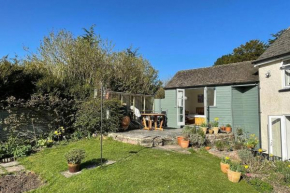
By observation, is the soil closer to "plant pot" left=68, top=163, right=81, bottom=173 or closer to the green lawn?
the green lawn

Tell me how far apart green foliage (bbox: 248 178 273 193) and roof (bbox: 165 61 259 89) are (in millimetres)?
6745

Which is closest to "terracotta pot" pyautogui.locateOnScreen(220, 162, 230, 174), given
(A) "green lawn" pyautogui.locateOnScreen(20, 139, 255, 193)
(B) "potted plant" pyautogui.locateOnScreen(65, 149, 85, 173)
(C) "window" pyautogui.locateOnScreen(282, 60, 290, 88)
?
(A) "green lawn" pyautogui.locateOnScreen(20, 139, 255, 193)

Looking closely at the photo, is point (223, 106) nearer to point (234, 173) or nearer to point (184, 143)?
point (184, 143)

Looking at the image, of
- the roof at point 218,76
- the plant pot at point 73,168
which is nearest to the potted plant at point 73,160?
the plant pot at point 73,168

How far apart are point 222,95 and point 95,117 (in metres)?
7.34

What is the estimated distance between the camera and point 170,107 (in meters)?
13.2

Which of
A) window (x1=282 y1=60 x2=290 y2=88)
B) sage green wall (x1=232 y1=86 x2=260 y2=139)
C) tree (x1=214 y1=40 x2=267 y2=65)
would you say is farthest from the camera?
tree (x1=214 y1=40 x2=267 y2=65)

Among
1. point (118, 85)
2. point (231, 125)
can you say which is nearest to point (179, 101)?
point (231, 125)

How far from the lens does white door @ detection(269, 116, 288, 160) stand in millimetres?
8156

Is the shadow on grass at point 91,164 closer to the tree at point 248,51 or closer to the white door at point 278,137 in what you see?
the white door at point 278,137

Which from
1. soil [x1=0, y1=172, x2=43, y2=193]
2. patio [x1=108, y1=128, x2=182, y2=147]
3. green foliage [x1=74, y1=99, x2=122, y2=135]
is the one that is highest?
green foliage [x1=74, y1=99, x2=122, y2=135]

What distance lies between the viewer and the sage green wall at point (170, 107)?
1285 cm

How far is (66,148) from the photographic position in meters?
7.82

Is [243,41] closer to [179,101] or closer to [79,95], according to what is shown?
[179,101]
